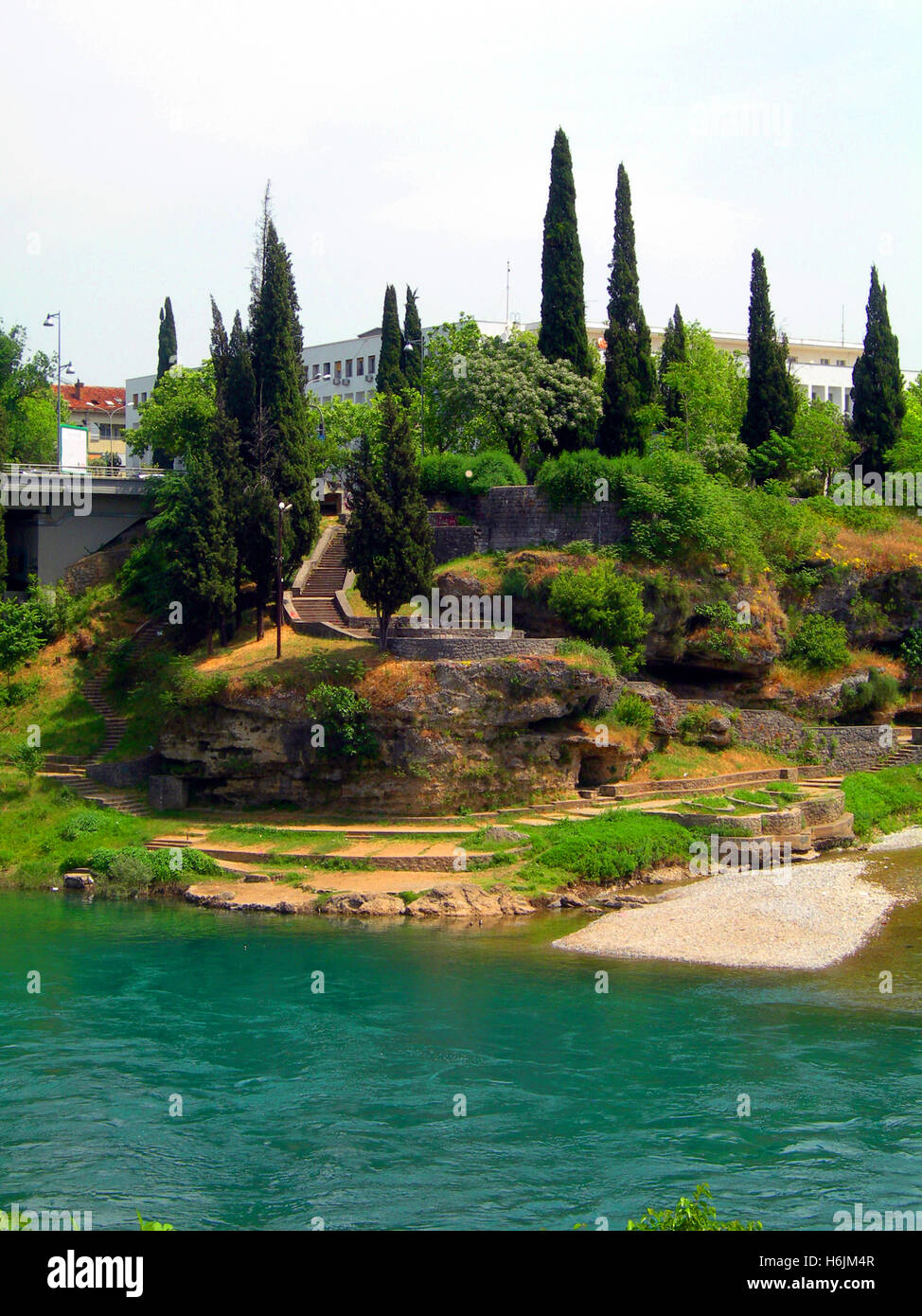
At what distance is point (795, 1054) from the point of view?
21.1 metres

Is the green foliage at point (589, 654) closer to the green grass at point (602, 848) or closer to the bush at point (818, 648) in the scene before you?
the green grass at point (602, 848)

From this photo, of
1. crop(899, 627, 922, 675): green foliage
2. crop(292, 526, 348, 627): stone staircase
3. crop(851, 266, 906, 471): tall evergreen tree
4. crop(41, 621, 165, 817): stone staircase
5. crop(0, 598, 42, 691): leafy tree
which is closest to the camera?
crop(41, 621, 165, 817): stone staircase

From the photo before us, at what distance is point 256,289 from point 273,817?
1968cm

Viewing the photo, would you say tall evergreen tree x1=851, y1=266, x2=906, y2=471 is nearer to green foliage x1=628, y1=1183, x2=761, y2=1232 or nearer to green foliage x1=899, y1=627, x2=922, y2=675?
green foliage x1=899, y1=627, x2=922, y2=675

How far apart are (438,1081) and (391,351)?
44.8 metres

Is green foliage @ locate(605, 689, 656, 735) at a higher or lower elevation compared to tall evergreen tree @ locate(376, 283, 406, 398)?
lower

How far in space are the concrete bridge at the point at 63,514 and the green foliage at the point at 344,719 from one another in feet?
55.5

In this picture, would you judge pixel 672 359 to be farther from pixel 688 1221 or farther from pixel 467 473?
pixel 688 1221

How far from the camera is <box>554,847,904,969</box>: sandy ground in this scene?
27547mm

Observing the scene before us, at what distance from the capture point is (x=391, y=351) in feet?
196

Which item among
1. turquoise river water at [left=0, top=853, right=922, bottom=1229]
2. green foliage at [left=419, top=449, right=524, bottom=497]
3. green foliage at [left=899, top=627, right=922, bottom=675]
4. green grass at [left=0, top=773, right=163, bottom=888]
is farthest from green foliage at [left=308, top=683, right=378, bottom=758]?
green foliage at [left=899, top=627, right=922, bottom=675]

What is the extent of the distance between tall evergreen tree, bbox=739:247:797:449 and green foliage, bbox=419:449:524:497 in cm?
1089

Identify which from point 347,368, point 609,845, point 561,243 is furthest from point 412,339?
point 609,845

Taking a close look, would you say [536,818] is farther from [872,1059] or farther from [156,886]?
[872,1059]
